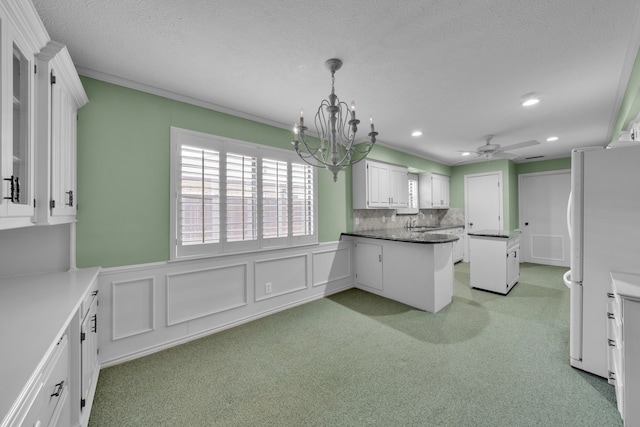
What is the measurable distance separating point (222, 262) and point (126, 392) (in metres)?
1.33

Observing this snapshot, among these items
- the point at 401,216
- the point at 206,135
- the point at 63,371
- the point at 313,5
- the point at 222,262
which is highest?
the point at 313,5

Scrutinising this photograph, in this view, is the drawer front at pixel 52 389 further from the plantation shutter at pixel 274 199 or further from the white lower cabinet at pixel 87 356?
the plantation shutter at pixel 274 199

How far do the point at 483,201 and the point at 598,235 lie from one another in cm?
476

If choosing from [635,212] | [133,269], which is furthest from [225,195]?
[635,212]

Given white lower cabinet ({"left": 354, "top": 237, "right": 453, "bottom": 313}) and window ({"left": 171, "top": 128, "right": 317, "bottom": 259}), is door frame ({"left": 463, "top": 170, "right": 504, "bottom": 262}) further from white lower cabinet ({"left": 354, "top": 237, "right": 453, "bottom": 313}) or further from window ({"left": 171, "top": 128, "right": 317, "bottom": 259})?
window ({"left": 171, "top": 128, "right": 317, "bottom": 259})

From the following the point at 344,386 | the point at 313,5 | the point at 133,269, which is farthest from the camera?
the point at 133,269

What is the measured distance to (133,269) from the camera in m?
2.40

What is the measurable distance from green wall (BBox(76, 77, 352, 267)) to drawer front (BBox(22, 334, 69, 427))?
1.20m

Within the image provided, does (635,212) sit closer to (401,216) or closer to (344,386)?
(344,386)

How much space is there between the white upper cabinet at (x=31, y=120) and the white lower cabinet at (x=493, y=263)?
4907mm

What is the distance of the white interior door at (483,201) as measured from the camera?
6.06 meters

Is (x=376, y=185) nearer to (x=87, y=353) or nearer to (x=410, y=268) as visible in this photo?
(x=410, y=268)

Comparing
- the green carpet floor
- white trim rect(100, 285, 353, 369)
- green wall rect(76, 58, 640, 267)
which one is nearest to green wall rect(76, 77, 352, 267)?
green wall rect(76, 58, 640, 267)

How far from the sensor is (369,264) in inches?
163
